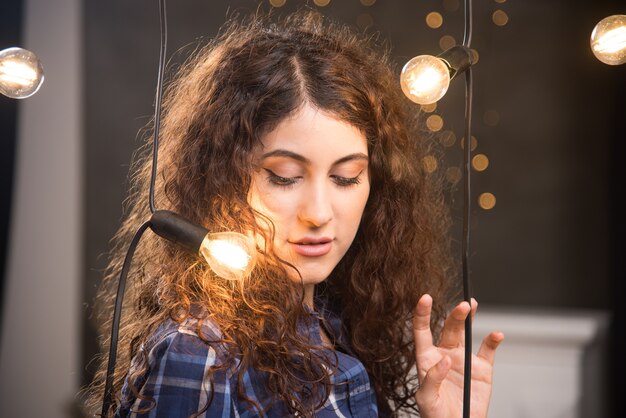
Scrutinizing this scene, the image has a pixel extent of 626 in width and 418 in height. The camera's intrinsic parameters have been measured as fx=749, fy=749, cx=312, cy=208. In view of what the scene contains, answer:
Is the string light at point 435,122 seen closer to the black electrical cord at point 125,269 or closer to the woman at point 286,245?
the woman at point 286,245

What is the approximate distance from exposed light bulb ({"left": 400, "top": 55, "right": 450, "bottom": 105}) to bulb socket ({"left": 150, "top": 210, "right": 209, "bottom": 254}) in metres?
0.27

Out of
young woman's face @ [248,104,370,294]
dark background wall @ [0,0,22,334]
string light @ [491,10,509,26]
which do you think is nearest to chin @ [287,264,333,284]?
young woman's face @ [248,104,370,294]

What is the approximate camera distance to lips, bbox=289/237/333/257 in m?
0.97

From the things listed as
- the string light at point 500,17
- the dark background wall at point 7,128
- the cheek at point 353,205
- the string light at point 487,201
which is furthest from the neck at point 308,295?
the string light at point 500,17

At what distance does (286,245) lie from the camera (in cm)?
97

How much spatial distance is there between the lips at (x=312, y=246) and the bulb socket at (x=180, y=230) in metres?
0.20

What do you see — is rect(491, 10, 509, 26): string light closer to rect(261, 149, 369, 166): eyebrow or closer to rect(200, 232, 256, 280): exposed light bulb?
rect(261, 149, 369, 166): eyebrow

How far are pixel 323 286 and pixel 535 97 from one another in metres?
1.28

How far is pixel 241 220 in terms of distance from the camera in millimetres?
964

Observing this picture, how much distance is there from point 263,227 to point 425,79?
28 centimetres

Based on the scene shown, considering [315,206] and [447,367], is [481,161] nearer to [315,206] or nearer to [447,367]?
[447,367]

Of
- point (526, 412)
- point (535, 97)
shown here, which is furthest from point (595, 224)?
point (526, 412)

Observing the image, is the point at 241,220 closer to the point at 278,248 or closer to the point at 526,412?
the point at 278,248

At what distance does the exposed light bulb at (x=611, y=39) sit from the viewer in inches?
33.9
